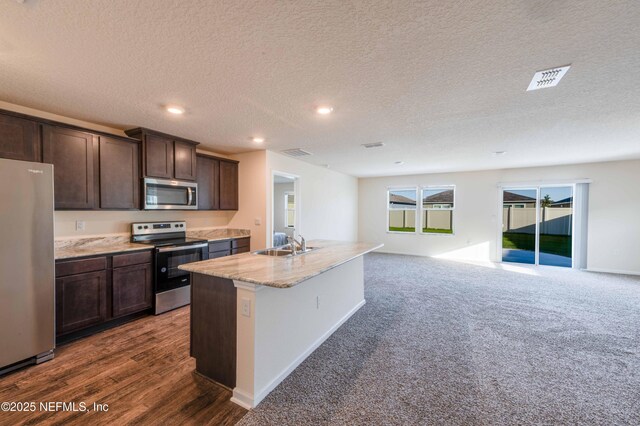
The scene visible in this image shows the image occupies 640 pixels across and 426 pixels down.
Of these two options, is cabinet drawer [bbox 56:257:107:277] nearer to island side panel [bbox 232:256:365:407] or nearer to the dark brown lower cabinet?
the dark brown lower cabinet

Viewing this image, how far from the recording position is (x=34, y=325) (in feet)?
7.65

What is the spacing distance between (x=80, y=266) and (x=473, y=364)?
13.2ft

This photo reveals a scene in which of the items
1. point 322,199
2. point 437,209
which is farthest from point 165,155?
point 437,209

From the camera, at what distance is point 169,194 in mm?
3900

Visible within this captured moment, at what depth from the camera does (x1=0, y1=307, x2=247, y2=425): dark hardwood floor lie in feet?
5.77

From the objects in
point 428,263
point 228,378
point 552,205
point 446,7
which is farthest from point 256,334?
point 552,205

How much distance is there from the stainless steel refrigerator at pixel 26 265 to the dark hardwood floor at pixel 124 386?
0.69 feet

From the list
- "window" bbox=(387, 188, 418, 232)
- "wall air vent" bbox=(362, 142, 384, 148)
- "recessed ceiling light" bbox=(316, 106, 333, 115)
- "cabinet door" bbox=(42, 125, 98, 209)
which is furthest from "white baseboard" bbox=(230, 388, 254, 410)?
"window" bbox=(387, 188, 418, 232)

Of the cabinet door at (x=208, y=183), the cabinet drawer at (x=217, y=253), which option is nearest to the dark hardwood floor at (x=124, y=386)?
the cabinet drawer at (x=217, y=253)

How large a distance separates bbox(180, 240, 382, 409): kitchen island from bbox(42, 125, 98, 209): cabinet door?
199cm

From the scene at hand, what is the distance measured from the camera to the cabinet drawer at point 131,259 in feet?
10.1

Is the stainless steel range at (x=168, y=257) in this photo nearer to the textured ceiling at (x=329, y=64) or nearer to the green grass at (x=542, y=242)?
the textured ceiling at (x=329, y=64)

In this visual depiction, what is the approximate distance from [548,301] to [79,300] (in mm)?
6133

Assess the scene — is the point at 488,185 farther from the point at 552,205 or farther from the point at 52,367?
the point at 52,367
